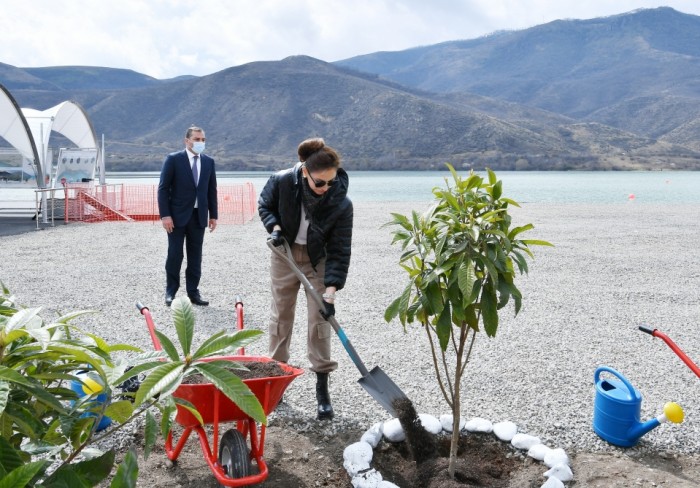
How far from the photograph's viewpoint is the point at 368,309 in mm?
7637

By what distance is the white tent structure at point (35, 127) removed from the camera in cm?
1855

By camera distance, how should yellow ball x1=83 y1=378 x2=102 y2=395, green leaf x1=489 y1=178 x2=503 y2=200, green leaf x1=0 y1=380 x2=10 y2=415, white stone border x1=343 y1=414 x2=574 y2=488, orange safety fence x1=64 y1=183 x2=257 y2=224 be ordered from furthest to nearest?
orange safety fence x1=64 y1=183 x2=257 y2=224 < white stone border x1=343 y1=414 x2=574 y2=488 < green leaf x1=489 y1=178 x2=503 y2=200 < yellow ball x1=83 y1=378 x2=102 y2=395 < green leaf x1=0 y1=380 x2=10 y2=415

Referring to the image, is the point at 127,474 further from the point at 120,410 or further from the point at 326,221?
the point at 326,221

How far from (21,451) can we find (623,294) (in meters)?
8.62

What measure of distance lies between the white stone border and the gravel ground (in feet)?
1.09

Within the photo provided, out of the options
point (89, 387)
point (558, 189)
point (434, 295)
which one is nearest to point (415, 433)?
point (434, 295)

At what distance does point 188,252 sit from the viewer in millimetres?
7336

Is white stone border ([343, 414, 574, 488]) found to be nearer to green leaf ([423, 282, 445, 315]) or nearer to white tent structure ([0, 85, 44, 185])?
green leaf ([423, 282, 445, 315])

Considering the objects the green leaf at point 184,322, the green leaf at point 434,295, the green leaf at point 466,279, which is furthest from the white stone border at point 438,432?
the green leaf at point 184,322

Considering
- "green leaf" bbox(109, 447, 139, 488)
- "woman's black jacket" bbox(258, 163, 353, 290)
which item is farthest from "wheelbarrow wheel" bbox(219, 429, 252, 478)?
"green leaf" bbox(109, 447, 139, 488)

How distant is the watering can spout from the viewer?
11.2ft

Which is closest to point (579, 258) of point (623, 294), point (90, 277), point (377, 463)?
point (623, 294)

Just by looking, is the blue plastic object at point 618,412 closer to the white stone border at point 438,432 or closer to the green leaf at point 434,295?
the white stone border at point 438,432

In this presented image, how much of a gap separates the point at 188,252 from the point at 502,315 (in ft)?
12.6
